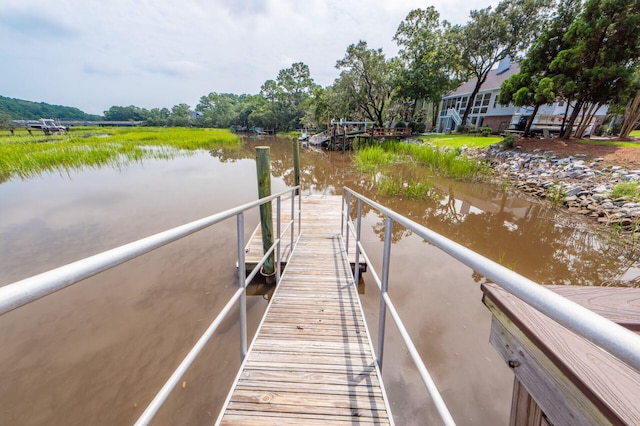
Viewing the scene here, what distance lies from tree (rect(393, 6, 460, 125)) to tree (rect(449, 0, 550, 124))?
99cm

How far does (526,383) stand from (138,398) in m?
3.13

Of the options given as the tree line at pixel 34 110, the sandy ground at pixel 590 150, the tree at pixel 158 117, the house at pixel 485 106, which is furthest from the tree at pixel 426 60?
the tree line at pixel 34 110

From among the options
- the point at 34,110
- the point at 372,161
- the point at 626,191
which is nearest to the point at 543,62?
the point at 626,191

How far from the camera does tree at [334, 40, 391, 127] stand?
19.5 metres

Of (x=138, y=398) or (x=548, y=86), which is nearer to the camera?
(x=138, y=398)

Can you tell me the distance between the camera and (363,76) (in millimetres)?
20453

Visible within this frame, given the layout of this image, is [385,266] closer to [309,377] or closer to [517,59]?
[309,377]

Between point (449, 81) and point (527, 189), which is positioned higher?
point (449, 81)

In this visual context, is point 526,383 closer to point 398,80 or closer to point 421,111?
point 398,80

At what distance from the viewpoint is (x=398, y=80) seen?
18.8 m

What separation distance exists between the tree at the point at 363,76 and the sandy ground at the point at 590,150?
11.8 metres

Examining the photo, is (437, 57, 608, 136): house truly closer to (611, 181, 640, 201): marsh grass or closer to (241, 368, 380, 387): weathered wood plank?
(611, 181, 640, 201): marsh grass

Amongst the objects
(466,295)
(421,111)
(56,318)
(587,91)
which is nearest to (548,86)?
(587,91)

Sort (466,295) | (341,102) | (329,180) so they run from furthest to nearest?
1. (341,102)
2. (329,180)
3. (466,295)
